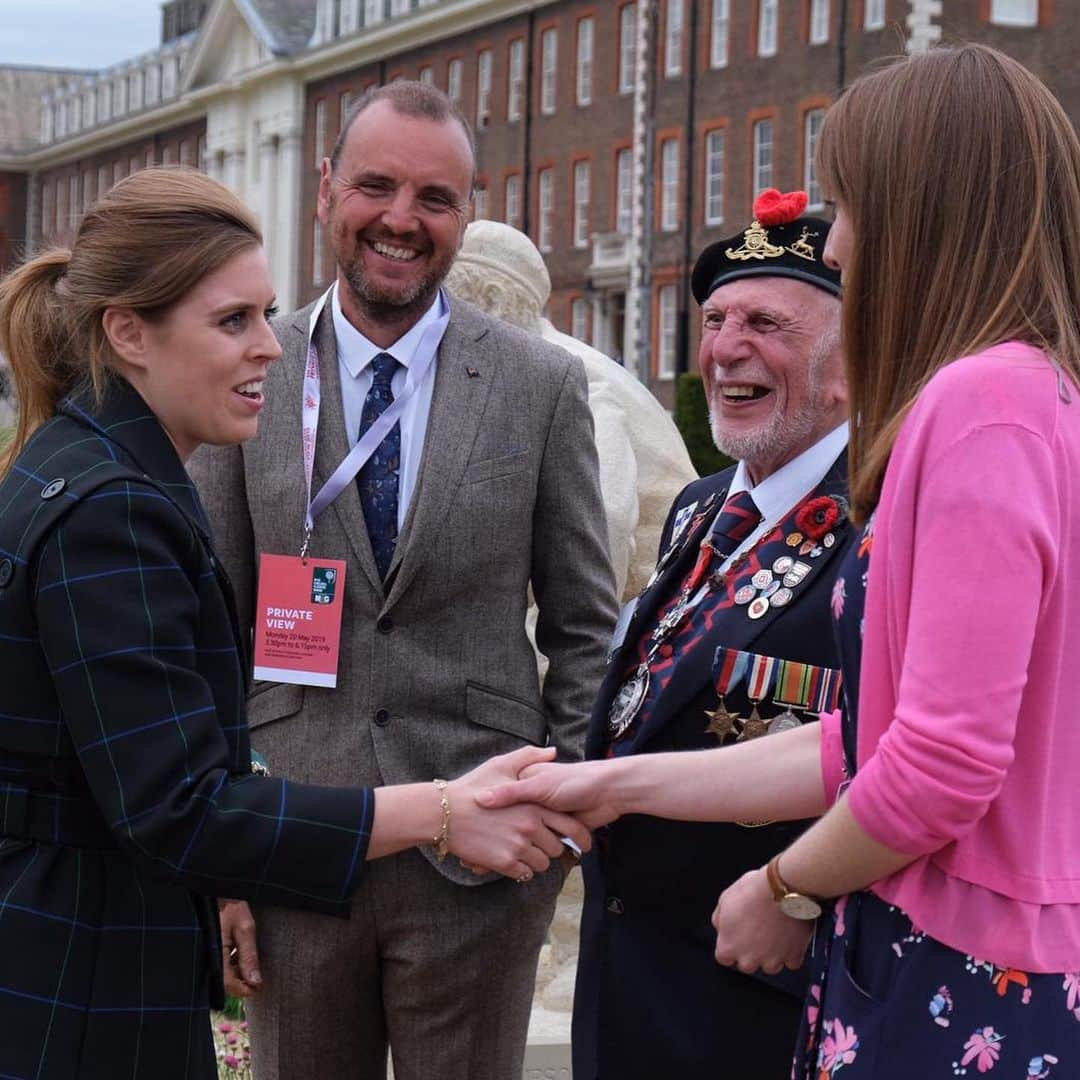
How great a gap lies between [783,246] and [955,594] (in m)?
1.42

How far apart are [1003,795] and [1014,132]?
2.48ft

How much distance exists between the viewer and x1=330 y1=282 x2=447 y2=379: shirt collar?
11.6ft

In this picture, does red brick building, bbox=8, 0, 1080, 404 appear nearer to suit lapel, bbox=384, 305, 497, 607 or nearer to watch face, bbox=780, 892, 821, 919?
suit lapel, bbox=384, 305, 497, 607

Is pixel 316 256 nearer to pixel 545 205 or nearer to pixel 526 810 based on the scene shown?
pixel 545 205

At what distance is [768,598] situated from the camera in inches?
119

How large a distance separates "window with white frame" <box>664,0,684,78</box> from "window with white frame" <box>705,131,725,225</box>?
6.90 feet

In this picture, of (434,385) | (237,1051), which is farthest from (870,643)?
(237,1051)

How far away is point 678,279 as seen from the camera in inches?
1597

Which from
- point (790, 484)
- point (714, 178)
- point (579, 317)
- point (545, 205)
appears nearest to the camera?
point (790, 484)

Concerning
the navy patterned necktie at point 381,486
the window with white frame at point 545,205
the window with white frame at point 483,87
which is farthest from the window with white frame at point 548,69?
the navy patterned necktie at point 381,486

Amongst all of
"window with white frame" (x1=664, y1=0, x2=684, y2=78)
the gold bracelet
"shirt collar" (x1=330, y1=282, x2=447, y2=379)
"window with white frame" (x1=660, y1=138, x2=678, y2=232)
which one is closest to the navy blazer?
the gold bracelet

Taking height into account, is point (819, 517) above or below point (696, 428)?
below

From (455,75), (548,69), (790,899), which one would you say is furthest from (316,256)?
(790,899)

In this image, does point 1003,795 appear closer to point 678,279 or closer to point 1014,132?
point 1014,132
